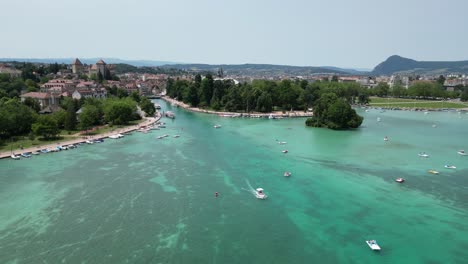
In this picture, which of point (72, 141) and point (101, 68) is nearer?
point (72, 141)

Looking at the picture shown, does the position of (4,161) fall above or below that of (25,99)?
below

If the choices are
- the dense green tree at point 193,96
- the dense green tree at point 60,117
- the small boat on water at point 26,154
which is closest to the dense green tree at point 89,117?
the dense green tree at point 60,117

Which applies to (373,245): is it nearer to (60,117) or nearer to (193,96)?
(60,117)

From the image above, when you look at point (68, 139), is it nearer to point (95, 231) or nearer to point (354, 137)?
point (95, 231)

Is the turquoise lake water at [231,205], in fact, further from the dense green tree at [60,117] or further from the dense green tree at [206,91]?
the dense green tree at [206,91]

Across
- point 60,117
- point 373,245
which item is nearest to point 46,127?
point 60,117

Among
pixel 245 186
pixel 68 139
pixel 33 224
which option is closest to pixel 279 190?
pixel 245 186
